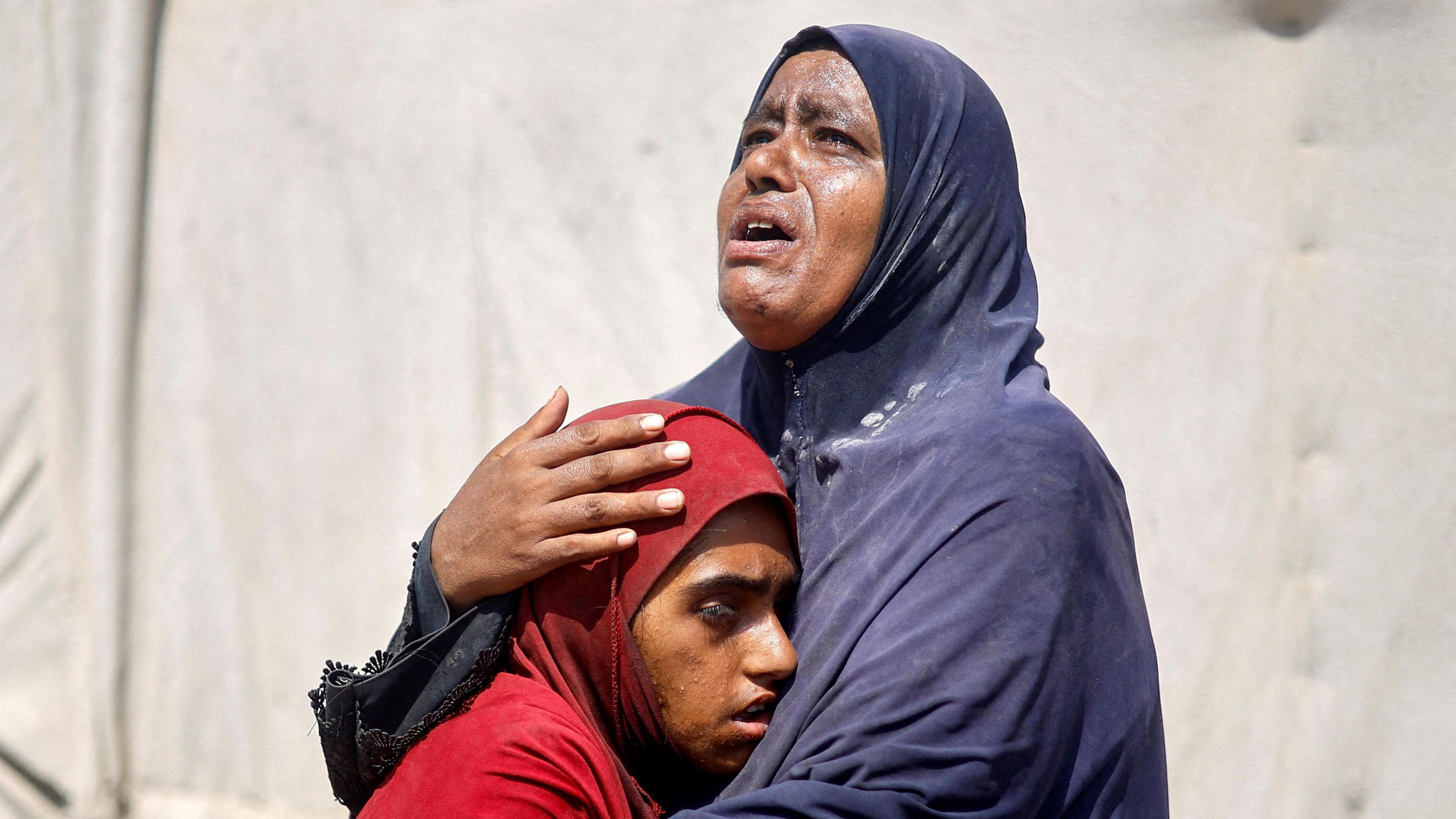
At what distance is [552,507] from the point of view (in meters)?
1.73

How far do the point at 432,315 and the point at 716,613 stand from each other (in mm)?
2762

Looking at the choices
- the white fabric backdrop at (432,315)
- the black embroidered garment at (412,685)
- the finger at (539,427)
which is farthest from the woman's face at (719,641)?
the white fabric backdrop at (432,315)

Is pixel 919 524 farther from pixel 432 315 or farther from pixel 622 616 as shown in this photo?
pixel 432 315

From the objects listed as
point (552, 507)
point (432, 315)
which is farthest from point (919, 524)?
point (432, 315)

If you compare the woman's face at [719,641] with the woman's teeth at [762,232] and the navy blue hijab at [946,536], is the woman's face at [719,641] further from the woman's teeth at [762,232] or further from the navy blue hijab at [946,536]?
the woman's teeth at [762,232]

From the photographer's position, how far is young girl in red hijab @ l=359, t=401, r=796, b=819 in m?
1.68

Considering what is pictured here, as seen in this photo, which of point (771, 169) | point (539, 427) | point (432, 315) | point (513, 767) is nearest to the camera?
point (513, 767)

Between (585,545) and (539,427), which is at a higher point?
(539,427)

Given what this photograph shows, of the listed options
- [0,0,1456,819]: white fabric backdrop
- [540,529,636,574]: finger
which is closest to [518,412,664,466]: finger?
[540,529,636,574]: finger

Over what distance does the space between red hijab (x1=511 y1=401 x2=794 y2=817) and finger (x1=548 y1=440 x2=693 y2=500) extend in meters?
0.03

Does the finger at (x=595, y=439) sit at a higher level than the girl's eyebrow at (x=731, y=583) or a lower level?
higher

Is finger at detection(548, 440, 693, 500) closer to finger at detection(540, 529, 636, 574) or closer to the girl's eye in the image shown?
finger at detection(540, 529, 636, 574)

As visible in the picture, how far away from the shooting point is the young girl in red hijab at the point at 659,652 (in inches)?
66.3

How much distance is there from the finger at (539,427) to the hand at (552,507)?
0.29 ft
